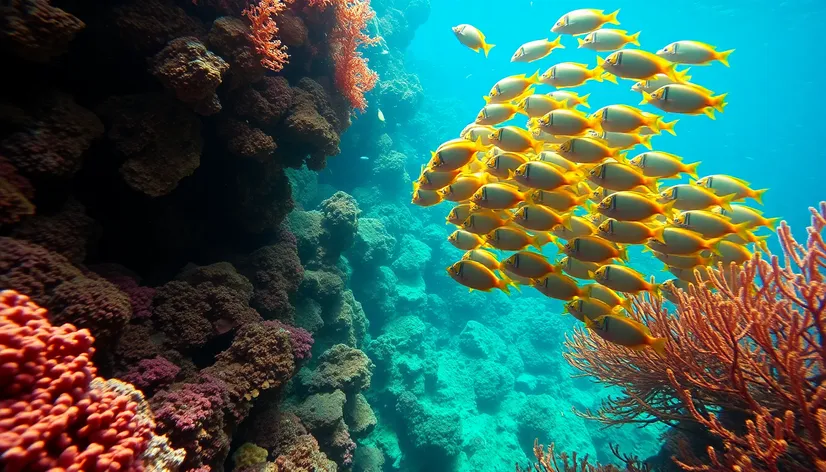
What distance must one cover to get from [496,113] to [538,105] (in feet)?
1.70

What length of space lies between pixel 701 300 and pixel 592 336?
6.70 feet

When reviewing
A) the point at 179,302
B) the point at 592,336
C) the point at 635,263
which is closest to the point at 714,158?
the point at 635,263

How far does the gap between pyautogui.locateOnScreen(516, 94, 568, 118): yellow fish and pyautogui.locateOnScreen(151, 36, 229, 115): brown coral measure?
3.36m

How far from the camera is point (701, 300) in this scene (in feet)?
12.8

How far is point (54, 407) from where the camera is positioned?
1517 mm

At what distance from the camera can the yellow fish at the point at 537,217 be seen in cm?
365

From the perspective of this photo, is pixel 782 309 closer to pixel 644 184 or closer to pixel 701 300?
pixel 701 300

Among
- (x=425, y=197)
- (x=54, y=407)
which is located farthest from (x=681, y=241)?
(x=54, y=407)

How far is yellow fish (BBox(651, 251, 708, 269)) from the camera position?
4023mm

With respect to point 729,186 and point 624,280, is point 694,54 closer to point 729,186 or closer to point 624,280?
point 729,186

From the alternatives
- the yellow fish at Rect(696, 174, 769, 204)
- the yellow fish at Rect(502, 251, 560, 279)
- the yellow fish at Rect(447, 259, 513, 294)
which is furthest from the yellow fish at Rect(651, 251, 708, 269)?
the yellow fish at Rect(447, 259, 513, 294)

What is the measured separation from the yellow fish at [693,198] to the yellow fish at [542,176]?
1.35 meters

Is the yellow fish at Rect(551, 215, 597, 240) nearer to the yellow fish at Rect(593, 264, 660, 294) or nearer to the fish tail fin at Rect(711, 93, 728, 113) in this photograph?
the yellow fish at Rect(593, 264, 660, 294)

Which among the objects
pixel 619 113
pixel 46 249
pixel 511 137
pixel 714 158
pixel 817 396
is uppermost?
pixel 714 158
